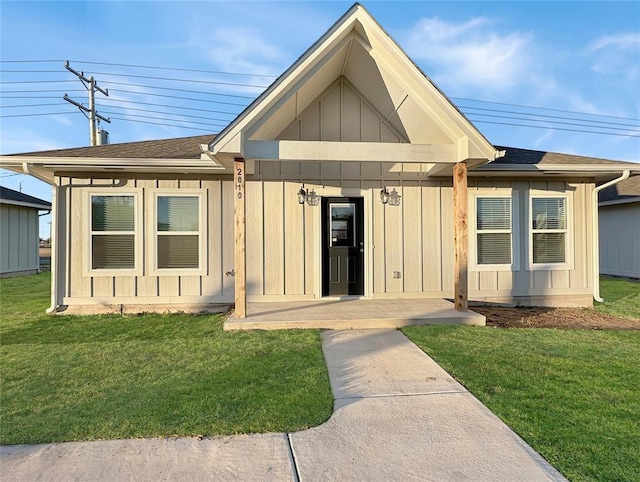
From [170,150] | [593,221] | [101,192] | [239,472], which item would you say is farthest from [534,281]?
[101,192]

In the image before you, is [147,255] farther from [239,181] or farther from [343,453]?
[343,453]

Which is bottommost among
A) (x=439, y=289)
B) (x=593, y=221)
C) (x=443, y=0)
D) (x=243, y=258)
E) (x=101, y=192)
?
(x=439, y=289)

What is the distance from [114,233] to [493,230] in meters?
7.54

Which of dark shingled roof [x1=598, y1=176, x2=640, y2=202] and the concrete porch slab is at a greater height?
dark shingled roof [x1=598, y1=176, x2=640, y2=202]

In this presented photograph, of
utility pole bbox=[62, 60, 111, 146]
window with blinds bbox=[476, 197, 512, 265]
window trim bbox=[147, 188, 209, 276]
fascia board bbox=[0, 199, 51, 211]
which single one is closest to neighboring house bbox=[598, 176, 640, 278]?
window with blinds bbox=[476, 197, 512, 265]

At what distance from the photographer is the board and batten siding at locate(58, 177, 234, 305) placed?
21.7 ft

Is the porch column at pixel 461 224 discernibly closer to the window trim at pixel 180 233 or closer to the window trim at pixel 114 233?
the window trim at pixel 180 233

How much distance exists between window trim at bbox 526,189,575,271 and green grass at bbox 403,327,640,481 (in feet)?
7.57

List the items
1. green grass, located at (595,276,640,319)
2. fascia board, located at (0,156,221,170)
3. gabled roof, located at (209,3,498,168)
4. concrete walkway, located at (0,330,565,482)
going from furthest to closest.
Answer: green grass, located at (595,276,640,319) < fascia board, located at (0,156,221,170) < gabled roof, located at (209,3,498,168) < concrete walkway, located at (0,330,565,482)

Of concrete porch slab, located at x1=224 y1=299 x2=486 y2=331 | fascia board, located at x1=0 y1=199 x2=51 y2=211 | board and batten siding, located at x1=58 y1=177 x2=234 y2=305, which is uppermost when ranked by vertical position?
fascia board, located at x1=0 y1=199 x2=51 y2=211

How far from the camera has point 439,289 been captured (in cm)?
721

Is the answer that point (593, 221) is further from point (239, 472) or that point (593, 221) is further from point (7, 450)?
point (7, 450)

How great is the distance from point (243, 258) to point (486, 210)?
16.9 feet

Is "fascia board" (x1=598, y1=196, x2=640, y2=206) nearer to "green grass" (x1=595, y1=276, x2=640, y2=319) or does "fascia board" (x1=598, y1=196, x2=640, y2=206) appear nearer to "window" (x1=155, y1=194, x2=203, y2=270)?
"green grass" (x1=595, y1=276, x2=640, y2=319)
